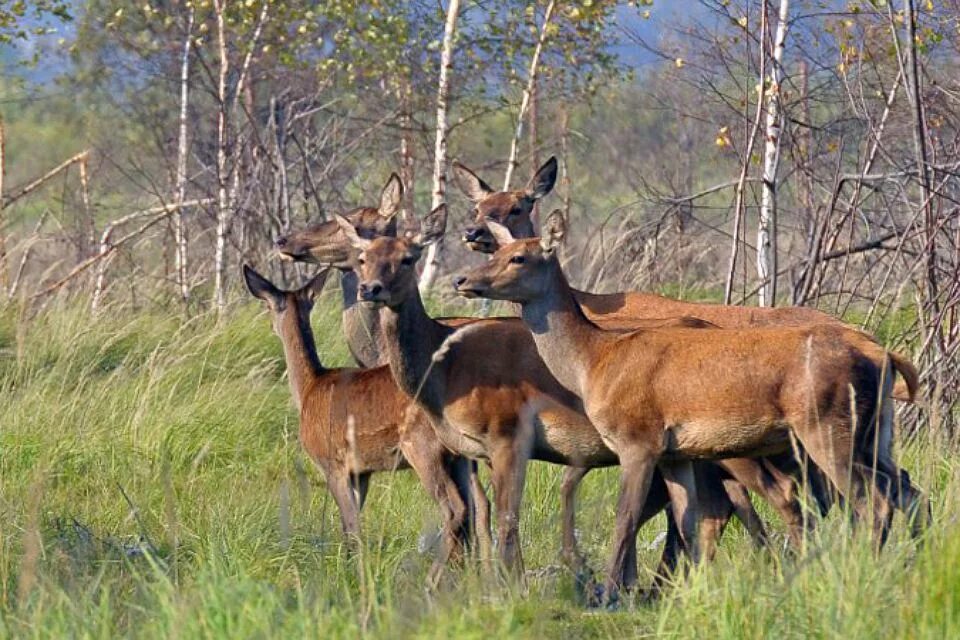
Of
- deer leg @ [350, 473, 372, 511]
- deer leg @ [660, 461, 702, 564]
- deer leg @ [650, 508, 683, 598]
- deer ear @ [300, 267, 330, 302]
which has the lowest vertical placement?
deer leg @ [650, 508, 683, 598]

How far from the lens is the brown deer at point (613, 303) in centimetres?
870

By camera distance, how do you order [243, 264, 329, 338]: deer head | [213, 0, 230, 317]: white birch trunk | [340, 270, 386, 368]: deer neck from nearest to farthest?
1. [243, 264, 329, 338]: deer head
2. [340, 270, 386, 368]: deer neck
3. [213, 0, 230, 317]: white birch trunk

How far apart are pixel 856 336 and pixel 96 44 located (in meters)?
13.7

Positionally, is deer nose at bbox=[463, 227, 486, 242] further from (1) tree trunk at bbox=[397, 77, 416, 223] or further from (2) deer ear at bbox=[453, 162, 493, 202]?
(1) tree trunk at bbox=[397, 77, 416, 223]

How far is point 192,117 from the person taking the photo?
19.5 metres

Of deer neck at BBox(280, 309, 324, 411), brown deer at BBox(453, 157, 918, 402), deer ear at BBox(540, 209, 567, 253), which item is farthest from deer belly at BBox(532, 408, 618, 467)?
deer neck at BBox(280, 309, 324, 411)

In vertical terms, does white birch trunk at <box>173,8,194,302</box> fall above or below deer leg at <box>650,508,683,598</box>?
above

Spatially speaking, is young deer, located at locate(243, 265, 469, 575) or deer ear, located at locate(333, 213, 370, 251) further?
deer ear, located at locate(333, 213, 370, 251)

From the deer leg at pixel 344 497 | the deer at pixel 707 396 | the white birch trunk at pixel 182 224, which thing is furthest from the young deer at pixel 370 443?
the white birch trunk at pixel 182 224

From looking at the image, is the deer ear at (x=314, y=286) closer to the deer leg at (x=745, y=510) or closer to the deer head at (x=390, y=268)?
the deer head at (x=390, y=268)

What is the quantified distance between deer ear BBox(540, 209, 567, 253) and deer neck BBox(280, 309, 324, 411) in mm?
1630

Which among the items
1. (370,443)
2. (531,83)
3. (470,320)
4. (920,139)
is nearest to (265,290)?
(470,320)

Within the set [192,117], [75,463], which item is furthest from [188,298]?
[192,117]

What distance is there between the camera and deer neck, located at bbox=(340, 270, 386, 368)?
957cm
